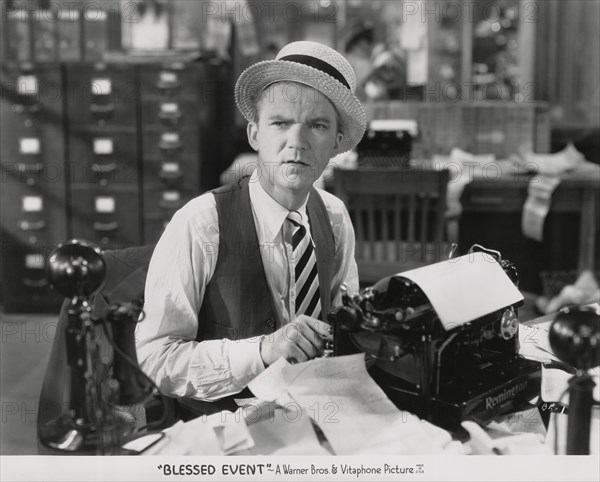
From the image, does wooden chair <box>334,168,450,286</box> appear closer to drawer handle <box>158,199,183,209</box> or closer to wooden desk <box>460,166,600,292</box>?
wooden desk <box>460,166,600,292</box>

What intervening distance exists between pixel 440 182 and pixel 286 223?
4.01 ft

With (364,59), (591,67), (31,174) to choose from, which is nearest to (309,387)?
(591,67)

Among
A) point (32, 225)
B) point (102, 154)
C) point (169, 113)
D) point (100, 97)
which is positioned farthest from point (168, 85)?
point (32, 225)

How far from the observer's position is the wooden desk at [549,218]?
2.69m

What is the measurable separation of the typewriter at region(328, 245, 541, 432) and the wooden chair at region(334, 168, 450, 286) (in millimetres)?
1321

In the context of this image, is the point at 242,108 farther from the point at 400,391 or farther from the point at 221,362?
the point at 400,391

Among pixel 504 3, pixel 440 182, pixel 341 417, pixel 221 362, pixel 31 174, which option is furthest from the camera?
pixel 504 3

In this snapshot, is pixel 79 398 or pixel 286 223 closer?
pixel 79 398

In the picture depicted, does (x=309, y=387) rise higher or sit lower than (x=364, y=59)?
lower

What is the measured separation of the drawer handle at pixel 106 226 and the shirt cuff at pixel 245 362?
2115 millimetres

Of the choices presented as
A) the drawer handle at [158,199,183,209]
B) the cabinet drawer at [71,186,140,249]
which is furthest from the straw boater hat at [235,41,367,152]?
the drawer handle at [158,199,183,209]

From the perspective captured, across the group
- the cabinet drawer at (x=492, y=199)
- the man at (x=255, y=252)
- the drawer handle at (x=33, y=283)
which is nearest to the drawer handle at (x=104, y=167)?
the drawer handle at (x=33, y=283)

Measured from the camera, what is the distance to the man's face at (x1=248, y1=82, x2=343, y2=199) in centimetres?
130

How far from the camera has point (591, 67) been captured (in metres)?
2.53
